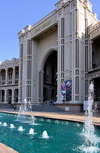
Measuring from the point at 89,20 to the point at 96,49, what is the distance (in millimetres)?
5070

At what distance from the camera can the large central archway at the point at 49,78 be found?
137 feet

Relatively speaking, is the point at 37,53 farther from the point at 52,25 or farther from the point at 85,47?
the point at 85,47

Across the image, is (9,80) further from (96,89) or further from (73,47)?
(96,89)

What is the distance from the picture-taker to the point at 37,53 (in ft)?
122

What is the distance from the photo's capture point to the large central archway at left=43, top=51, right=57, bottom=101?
41625 mm

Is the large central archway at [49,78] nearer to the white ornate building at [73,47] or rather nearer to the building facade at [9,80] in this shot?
the white ornate building at [73,47]

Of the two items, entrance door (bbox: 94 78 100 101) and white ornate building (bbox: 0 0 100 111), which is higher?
white ornate building (bbox: 0 0 100 111)

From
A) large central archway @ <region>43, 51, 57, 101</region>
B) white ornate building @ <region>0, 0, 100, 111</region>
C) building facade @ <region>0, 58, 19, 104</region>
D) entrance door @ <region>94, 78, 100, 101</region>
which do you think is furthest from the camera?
building facade @ <region>0, 58, 19, 104</region>

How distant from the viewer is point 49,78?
42.4m

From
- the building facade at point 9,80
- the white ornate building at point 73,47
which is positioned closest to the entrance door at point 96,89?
the white ornate building at point 73,47

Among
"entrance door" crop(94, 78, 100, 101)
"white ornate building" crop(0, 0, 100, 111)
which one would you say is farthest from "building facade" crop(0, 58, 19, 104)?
"entrance door" crop(94, 78, 100, 101)

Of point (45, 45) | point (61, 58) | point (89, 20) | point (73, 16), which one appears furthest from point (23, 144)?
point (45, 45)

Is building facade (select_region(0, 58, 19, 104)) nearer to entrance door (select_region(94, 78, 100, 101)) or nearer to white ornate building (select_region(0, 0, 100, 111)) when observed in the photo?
white ornate building (select_region(0, 0, 100, 111))

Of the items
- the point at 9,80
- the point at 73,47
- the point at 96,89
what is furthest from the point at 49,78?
the point at 73,47
